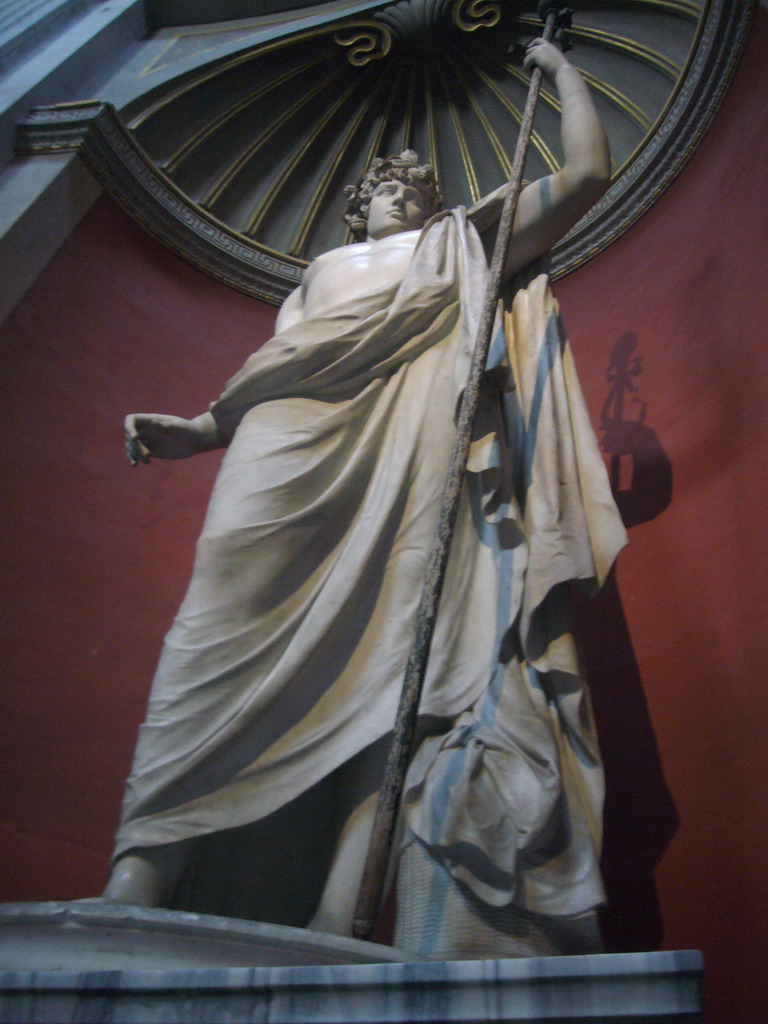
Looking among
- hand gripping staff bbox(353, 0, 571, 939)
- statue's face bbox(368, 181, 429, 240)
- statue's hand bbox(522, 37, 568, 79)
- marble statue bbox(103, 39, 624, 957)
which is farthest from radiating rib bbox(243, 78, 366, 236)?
hand gripping staff bbox(353, 0, 571, 939)

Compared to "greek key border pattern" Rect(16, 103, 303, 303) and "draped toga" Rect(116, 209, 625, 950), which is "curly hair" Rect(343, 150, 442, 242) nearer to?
"draped toga" Rect(116, 209, 625, 950)

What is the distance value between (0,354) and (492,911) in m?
2.65

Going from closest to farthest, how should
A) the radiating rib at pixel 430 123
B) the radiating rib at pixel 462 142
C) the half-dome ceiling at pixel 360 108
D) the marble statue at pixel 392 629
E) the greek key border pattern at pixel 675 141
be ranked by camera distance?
the marble statue at pixel 392 629 → the greek key border pattern at pixel 675 141 → the half-dome ceiling at pixel 360 108 → the radiating rib at pixel 462 142 → the radiating rib at pixel 430 123

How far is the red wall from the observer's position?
7.46 ft

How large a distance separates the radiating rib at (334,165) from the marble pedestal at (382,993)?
3.89 metres

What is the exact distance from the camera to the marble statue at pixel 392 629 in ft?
4.71

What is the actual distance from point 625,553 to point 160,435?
1512mm

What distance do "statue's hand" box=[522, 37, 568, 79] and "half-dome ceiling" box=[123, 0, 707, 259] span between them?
5.77 feet

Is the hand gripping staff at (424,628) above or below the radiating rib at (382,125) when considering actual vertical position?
below

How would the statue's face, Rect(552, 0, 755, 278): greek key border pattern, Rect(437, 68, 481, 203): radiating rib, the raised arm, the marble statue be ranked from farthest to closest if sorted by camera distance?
Rect(437, 68, 481, 203): radiating rib → Rect(552, 0, 755, 278): greek key border pattern → the statue's face → the raised arm → the marble statue

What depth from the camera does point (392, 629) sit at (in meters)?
1.78

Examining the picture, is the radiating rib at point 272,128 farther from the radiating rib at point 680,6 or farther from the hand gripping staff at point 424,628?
the hand gripping staff at point 424,628

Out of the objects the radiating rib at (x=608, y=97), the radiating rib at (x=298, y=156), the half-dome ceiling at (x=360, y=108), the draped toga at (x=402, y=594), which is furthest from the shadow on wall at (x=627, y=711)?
the radiating rib at (x=298, y=156)

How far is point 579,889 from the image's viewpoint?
4.57 ft
